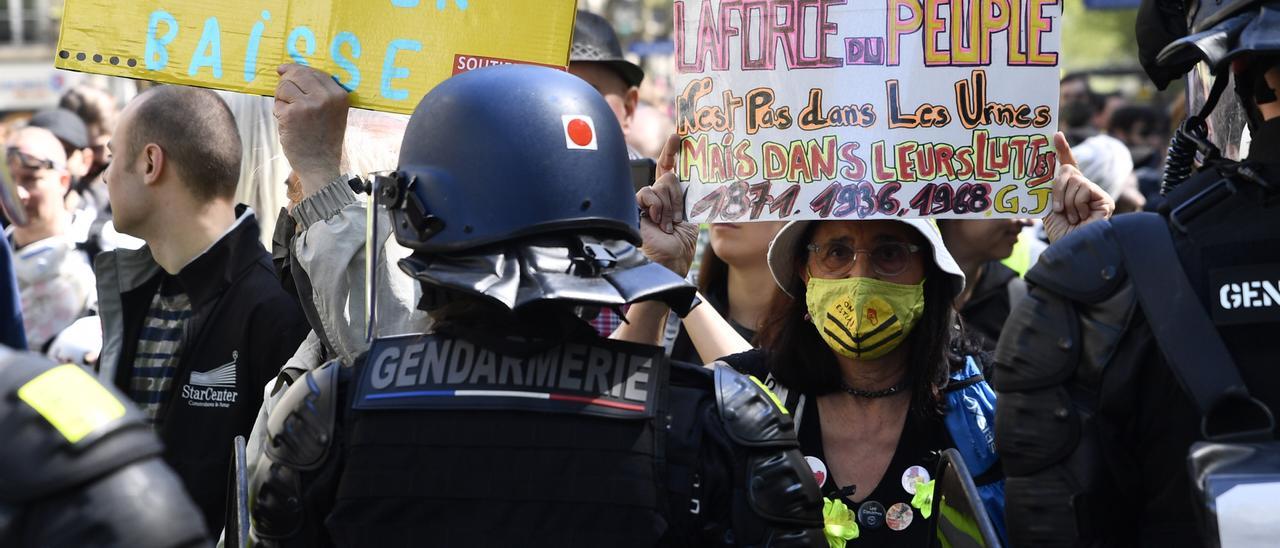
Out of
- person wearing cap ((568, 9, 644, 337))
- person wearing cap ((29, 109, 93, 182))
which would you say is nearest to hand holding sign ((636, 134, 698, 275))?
person wearing cap ((568, 9, 644, 337))

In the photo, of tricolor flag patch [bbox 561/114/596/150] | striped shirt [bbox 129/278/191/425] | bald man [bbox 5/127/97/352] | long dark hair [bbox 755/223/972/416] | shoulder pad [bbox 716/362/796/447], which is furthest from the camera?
bald man [bbox 5/127/97/352]

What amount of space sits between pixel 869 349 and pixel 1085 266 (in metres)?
1.50

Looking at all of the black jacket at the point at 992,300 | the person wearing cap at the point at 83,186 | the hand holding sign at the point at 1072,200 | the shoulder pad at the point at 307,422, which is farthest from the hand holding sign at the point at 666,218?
the person wearing cap at the point at 83,186

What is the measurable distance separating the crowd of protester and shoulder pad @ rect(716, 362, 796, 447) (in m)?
0.79

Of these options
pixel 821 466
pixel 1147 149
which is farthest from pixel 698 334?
pixel 1147 149

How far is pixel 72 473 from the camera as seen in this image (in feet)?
5.58

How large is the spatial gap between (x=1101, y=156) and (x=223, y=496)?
4818 mm

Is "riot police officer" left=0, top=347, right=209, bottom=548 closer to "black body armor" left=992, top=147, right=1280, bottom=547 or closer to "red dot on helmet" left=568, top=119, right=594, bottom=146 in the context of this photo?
"red dot on helmet" left=568, top=119, right=594, bottom=146

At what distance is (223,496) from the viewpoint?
167 inches

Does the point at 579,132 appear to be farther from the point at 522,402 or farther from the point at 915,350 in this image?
the point at 915,350

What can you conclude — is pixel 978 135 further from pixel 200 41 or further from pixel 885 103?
pixel 200 41

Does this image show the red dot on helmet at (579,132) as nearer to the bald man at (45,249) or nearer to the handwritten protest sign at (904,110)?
the handwritten protest sign at (904,110)

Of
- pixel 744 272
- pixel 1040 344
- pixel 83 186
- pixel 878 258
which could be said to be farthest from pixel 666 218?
pixel 83 186

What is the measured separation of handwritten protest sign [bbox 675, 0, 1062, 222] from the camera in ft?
11.8
